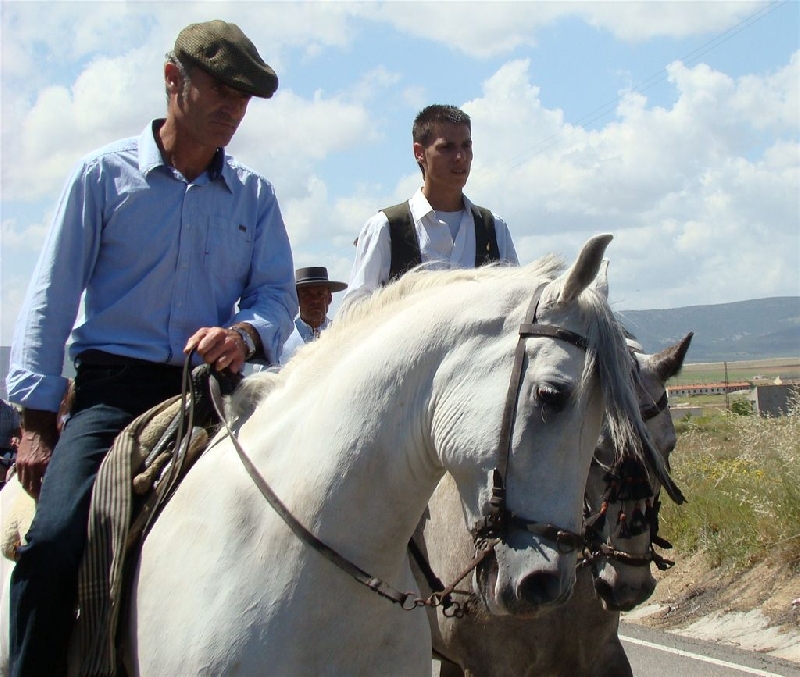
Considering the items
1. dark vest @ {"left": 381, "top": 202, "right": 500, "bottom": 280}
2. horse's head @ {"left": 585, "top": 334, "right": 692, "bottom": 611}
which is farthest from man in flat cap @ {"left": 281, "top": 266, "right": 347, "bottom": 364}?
horse's head @ {"left": 585, "top": 334, "right": 692, "bottom": 611}

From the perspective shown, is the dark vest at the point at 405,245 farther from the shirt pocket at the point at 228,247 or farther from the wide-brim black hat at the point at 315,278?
the wide-brim black hat at the point at 315,278

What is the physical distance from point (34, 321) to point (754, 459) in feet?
28.2

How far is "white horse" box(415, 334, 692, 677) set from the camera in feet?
13.4

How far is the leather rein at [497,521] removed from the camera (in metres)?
2.51

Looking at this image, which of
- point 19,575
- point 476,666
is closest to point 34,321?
point 19,575

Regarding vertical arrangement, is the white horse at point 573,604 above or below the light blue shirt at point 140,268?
below

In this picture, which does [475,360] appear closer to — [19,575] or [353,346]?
[353,346]

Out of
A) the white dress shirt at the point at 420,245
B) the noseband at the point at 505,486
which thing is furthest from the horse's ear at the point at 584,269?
the white dress shirt at the point at 420,245

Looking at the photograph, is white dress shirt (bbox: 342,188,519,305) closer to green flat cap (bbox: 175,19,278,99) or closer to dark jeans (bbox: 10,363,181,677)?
green flat cap (bbox: 175,19,278,99)

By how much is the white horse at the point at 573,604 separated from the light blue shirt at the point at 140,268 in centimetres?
127

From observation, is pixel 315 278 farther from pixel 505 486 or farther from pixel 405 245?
pixel 505 486

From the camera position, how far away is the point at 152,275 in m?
3.53

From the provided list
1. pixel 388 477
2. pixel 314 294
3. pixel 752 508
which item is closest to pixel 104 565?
pixel 388 477

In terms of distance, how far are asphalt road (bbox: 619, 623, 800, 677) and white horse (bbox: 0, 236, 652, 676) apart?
4648 mm
